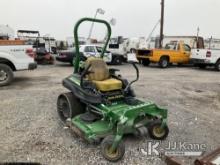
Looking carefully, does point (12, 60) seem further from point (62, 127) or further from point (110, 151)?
point (110, 151)

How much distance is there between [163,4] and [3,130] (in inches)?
762

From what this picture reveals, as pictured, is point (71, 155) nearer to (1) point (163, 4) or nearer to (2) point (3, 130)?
(2) point (3, 130)

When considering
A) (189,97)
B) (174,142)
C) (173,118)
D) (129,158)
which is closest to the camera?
(129,158)

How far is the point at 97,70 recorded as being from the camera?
470 cm

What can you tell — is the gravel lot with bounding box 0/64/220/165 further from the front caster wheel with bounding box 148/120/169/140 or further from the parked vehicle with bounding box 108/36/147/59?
the parked vehicle with bounding box 108/36/147/59

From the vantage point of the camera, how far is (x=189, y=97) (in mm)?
7500

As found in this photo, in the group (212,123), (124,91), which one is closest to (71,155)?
(124,91)

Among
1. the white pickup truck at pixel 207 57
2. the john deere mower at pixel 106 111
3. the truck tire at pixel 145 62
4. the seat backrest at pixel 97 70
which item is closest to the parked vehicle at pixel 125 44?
the truck tire at pixel 145 62

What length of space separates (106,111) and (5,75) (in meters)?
5.86

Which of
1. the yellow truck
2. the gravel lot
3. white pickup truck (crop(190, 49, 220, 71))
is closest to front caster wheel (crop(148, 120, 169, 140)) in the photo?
the gravel lot

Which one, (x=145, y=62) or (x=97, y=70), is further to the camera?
(x=145, y=62)

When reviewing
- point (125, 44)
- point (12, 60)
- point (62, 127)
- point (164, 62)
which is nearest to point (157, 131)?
point (62, 127)

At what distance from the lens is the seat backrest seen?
468cm

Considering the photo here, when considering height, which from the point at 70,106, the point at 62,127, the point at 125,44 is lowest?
the point at 62,127
